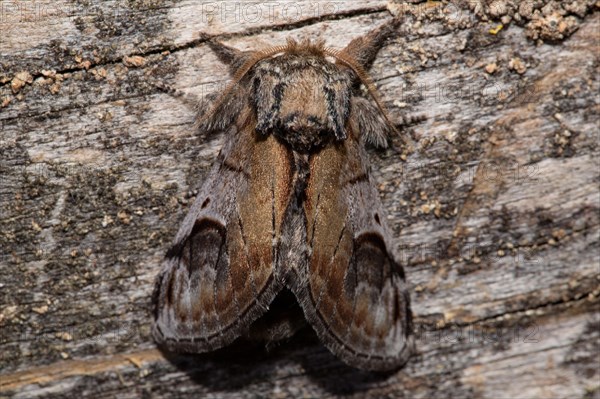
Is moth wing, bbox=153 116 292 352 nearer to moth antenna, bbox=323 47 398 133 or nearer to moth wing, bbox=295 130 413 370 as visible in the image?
moth wing, bbox=295 130 413 370

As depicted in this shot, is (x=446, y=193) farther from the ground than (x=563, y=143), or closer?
closer

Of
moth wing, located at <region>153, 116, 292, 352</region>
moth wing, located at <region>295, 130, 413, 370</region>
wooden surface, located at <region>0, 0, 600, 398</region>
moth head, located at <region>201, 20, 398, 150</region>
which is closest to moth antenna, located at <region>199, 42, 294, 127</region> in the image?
moth head, located at <region>201, 20, 398, 150</region>

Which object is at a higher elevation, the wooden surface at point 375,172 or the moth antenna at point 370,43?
the moth antenna at point 370,43

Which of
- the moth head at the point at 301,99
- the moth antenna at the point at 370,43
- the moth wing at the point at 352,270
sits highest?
the moth antenna at the point at 370,43

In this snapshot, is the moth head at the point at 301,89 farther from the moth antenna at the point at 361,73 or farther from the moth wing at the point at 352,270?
the moth wing at the point at 352,270

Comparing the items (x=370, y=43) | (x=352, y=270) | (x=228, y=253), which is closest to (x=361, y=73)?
(x=370, y=43)

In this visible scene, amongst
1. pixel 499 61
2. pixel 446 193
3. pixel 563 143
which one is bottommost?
pixel 446 193

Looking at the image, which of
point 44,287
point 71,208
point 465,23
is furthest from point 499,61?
point 44,287

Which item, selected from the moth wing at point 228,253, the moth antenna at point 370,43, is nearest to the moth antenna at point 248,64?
the moth wing at point 228,253

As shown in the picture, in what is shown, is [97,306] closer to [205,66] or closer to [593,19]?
[205,66]
